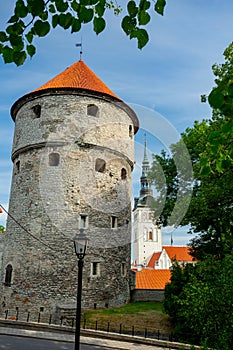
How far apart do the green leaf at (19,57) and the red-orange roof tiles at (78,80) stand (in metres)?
15.3

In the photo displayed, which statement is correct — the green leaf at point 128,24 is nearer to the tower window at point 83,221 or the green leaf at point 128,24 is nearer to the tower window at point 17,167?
the tower window at point 83,221

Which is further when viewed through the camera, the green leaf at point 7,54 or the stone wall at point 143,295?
the stone wall at point 143,295

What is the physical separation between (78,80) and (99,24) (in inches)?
652

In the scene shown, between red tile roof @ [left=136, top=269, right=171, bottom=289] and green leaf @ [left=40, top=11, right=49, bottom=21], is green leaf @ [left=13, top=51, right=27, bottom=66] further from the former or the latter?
red tile roof @ [left=136, top=269, right=171, bottom=289]

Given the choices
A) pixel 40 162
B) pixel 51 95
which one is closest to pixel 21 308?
pixel 40 162

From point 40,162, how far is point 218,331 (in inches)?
496

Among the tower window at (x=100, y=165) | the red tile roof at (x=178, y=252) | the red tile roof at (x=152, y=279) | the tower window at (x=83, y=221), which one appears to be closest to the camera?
the tower window at (x=83, y=221)

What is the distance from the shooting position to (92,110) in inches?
685

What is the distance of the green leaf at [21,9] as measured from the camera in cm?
220

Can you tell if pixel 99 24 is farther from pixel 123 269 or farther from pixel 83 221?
pixel 123 269

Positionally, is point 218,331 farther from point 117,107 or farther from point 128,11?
point 117,107

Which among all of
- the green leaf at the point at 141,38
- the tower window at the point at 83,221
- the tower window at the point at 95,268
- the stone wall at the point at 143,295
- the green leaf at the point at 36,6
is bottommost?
the stone wall at the point at 143,295

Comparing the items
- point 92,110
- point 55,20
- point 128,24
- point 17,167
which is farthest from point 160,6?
point 17,167

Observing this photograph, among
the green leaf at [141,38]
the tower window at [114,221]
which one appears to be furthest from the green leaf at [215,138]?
the tower window at [114,221]
